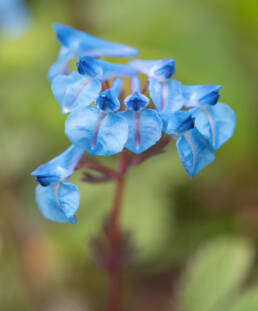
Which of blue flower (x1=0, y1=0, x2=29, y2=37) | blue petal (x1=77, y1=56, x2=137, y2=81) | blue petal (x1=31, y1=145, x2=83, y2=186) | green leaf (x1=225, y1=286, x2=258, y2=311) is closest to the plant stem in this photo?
blue petal (x1=31, y1=145, x2=83, y2=186)

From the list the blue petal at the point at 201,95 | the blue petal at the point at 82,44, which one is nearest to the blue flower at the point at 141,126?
the blue petal at the point at 201,95

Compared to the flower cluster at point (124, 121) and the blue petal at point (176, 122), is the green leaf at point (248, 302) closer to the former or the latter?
the flower cluster at point (124, 121)

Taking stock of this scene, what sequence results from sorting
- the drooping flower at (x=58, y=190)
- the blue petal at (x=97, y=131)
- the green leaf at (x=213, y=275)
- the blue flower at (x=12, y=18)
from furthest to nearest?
1. the blue flower at (x=12, y=18)
2. the green leaf at (x=213, y=275)
3. the drooping flower at (x=58, y=190)
4. the blue petal at (x=97, y=131)

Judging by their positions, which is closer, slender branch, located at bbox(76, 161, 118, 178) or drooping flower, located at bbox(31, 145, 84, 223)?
drooping flower, located at bbox(31, 145, 84, 223)

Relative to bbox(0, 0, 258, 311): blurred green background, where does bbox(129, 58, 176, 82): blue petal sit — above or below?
above

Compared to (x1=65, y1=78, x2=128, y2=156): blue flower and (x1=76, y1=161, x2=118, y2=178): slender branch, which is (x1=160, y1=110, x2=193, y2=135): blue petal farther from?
(x1=76, y1=161, x2=118, y2=178): slender branch

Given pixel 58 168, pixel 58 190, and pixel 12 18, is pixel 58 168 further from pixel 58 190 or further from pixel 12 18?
pixel 12 18
